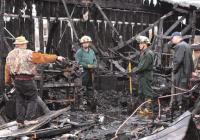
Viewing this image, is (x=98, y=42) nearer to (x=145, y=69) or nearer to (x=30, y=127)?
(x=145, y=69)

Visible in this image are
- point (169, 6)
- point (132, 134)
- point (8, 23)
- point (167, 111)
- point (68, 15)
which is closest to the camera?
point (132, 134)

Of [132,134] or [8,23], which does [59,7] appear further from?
[132,134]

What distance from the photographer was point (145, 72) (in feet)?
40.3

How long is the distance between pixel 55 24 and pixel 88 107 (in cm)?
388

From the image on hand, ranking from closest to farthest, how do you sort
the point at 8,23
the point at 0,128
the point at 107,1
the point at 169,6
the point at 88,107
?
the point at 0,128 < the point at 88,107 < the point at 8,23 < the point at 107,1 < the point at 169,6

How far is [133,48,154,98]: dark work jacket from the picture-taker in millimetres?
12125

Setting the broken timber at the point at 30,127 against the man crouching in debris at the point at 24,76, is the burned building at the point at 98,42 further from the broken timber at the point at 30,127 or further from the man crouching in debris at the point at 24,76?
the man crouching in debris at the point at 24,76

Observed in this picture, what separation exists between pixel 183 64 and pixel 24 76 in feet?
13.9

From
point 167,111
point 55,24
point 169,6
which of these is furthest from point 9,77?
point 169,6

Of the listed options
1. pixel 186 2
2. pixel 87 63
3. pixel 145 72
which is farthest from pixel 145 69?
pixel 186 2

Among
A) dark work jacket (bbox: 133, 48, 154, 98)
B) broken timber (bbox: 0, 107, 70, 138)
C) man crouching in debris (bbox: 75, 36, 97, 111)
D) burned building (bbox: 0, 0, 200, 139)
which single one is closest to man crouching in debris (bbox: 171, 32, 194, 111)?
dark work jacket (bbox: 133, 48, 154, 98)

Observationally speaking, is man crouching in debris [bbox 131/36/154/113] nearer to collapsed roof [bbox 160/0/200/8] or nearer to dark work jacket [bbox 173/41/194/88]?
dark work jacket [bbox 173/41/194/88]

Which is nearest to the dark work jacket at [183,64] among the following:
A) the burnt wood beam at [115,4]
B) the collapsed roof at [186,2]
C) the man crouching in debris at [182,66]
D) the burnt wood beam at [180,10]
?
the man crouching in debris at [182,66]

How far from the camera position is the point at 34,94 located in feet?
34.8
